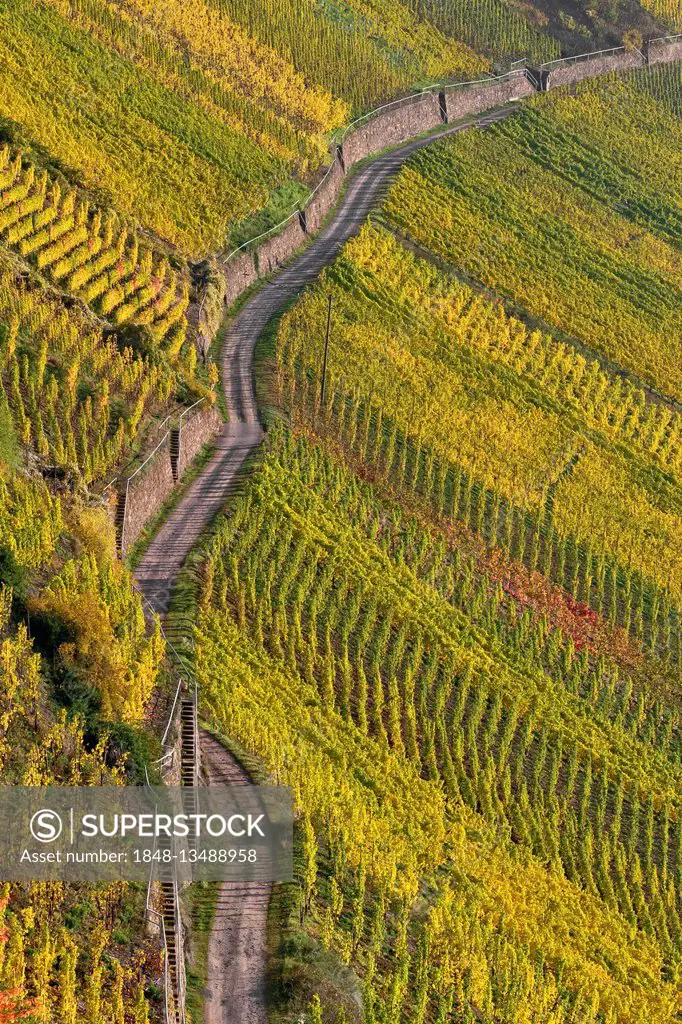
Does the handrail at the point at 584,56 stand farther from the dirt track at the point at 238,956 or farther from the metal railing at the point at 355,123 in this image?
the dirt track at the point at 238,956

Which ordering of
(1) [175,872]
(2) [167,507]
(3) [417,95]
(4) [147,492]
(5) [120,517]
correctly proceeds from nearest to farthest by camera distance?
(1) [175,872], (5) [120,517], (4) [147,492], (2) [167,507], (3) [417,95]

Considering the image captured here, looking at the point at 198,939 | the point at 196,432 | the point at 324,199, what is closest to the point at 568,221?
the point at 324,199

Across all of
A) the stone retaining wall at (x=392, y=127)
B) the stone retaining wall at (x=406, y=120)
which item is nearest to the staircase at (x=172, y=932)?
the stone retaining wall at (x=406, y=120)

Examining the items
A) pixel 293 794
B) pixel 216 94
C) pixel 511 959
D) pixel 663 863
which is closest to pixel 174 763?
pixel 293 794

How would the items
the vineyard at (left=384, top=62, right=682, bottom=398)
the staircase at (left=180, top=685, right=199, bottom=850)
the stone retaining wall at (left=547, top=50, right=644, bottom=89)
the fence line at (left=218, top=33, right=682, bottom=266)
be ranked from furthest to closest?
the stone retaining wall at (left=547, top=50, right=644, bottom=89), the vineyard at (left=384, top=62, right=682, bottom=398), the fence line at (left=218, top=33, right=682, bottom=266), the staircase at (left=180, top=685, right=199, bottom=850)

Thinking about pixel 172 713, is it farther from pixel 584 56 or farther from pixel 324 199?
pixel 584 56

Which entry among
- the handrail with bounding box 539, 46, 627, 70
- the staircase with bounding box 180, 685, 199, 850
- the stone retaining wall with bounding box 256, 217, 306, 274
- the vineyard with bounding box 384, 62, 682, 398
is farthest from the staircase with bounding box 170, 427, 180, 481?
the handrail with bounding box 539, 46, 627, 70

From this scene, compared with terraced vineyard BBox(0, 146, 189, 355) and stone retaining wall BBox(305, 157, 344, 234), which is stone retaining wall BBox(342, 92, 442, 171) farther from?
terraced vineyard BBox(0, 146, 189, 355)
